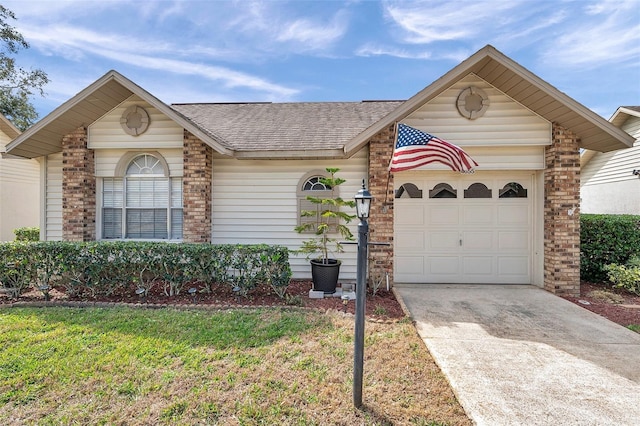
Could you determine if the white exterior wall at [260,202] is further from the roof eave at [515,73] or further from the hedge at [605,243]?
the hedge at [605,243]

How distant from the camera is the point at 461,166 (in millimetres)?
5176

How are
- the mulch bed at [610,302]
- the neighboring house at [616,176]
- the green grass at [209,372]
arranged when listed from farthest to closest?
the neighboring house at [616,176] → the mulch bed at [610,302] → the green grass at [209,372]

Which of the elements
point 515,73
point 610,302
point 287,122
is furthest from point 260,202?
Result: point 610,302

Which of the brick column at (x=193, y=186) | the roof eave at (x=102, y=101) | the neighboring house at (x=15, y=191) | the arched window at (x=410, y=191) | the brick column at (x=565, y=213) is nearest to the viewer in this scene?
the roof eave at (x=102, y=101)

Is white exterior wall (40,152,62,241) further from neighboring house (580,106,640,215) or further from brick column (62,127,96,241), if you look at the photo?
neighboring house (580,106,640,215)

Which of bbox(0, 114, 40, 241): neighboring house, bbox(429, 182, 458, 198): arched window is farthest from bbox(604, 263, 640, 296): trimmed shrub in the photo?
bbox(0, 114, 40, 241): neighboring house

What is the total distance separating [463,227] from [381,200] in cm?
230

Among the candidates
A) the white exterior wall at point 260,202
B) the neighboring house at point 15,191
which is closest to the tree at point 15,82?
the neighboring house at point 15,191

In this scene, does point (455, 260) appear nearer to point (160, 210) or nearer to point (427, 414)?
point (427, 414)

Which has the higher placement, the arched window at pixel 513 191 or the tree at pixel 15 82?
the tree at pixel 15 82

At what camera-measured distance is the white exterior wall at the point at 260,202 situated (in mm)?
7215

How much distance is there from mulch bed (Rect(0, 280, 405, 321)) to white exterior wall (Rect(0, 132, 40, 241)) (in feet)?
32.0

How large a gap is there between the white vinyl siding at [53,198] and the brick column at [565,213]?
11.7 metres

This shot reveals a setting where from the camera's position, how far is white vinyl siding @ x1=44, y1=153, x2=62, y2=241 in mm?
7480
